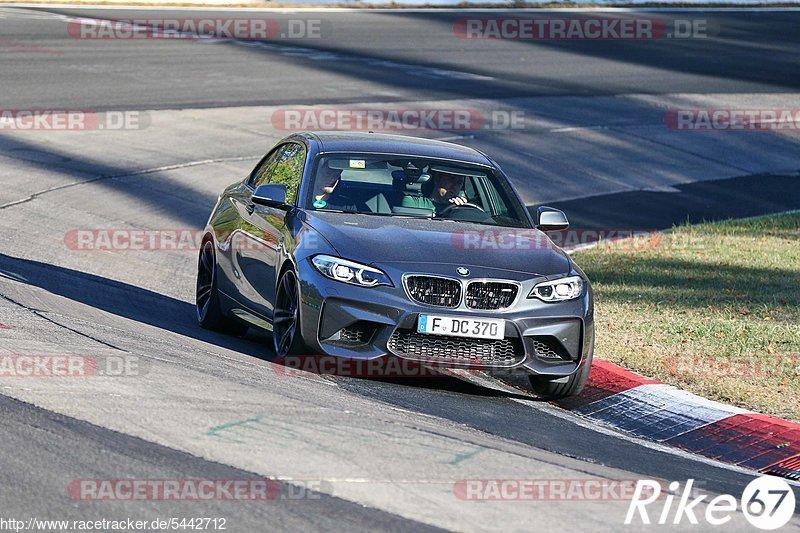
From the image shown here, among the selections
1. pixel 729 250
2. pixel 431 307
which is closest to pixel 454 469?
pixel 431 307

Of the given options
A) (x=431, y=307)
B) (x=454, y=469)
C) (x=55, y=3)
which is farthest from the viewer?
(x=55, y=3)

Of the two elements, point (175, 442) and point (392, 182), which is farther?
point (392, 182)

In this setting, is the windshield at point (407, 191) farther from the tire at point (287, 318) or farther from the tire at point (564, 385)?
the tire at point (564, 385)

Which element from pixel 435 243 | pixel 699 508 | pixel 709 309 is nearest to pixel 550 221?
pixel 435 243

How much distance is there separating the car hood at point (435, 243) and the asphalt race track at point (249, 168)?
2.80ft

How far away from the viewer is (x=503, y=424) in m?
7.88

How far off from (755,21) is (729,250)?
28.7 meters

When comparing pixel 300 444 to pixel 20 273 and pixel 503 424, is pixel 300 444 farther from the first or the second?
pixel 20 273

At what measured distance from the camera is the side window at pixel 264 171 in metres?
10.7

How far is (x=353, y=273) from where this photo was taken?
8.49m

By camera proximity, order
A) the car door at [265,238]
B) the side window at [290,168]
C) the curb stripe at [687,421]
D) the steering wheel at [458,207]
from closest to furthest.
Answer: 1. the curb stripe at [687,421]
2. the car door at [265,238]
3. the steering wheel at [458,207]
4. the side window at [290,168]

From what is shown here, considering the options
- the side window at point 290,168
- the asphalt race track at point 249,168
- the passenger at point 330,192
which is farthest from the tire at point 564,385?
the side window at point 290,168

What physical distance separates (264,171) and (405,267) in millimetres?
2755

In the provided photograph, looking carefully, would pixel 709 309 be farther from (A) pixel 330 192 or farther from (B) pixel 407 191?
(A) pixel 330 192
